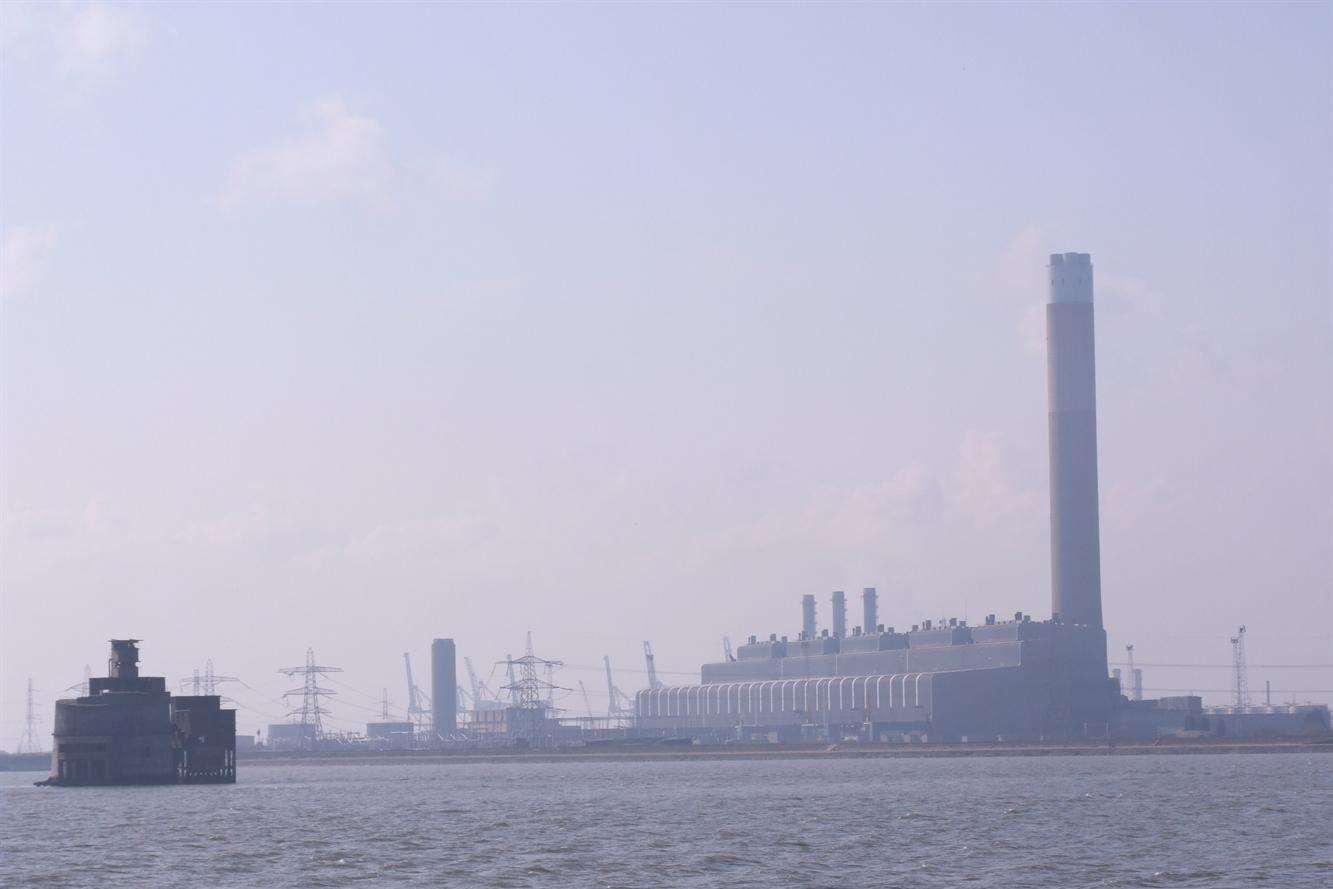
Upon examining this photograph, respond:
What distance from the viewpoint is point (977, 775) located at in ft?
472

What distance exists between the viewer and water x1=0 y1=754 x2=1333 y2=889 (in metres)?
61.5

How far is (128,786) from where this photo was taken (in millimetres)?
133375

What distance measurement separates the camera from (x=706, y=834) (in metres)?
78.8

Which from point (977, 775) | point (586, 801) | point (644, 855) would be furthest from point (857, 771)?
point (644, 855)

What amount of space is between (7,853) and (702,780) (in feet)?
250

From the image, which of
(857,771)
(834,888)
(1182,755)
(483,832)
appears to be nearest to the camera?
(834,888)

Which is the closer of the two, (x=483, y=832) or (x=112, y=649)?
(x=483, y=832)

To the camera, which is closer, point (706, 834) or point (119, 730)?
point (706, 834)

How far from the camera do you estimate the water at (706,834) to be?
202 ft

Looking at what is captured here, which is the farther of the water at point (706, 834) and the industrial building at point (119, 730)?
the industrial building at point (119, 730)

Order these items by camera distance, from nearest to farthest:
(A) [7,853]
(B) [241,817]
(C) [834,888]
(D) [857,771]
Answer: (C) [834,888], (A) [7,853], (B) [241,817], (D) [857,771]

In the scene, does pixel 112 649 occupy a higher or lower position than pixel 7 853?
higher

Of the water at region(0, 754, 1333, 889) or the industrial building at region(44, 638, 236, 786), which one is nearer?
the water at region(0, 754, 1333, 889)

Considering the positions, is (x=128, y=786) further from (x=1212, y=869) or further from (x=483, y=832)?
(x=1212, y=869)
